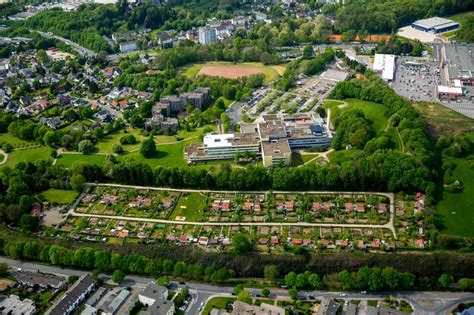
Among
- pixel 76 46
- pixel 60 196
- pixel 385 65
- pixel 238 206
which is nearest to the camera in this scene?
pixel 238 206

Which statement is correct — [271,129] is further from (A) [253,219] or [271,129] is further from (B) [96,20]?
(B) [96,20]

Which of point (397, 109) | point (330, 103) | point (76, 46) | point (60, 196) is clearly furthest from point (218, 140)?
point (76, 46)

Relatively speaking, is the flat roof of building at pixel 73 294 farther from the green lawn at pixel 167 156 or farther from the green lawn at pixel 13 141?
the green lawn at pixel 13 141

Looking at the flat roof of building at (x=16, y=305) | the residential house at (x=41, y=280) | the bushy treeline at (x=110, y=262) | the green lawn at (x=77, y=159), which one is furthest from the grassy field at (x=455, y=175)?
the green lawn at (x=77, y=159)

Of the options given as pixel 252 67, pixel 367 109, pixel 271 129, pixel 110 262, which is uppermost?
pixel 252 67

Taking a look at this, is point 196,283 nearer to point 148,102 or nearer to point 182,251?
point 182,251

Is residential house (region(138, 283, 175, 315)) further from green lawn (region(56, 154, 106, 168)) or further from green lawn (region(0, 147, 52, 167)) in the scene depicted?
green lawn (region(0, 147, 52, 167))

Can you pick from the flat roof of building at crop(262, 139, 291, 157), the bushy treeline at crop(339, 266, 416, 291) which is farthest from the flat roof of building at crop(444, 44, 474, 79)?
the bushy treeline at crop(339, 266, 416, 291)

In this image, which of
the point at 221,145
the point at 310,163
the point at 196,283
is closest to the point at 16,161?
the point at 221,145
